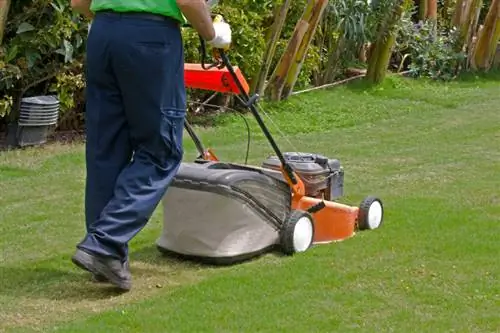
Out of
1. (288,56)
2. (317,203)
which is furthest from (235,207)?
(288,56)

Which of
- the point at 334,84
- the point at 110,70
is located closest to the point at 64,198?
the point at 110,70

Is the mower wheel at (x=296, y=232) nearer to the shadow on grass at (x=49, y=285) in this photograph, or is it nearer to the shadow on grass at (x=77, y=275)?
the shadow on grass at (x=77, y=275)

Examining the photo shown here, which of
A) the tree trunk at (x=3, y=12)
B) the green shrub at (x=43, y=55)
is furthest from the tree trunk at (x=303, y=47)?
the tree trunk at (x=3, y=12)

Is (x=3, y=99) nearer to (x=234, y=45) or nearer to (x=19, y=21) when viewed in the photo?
(x=19, y=21)

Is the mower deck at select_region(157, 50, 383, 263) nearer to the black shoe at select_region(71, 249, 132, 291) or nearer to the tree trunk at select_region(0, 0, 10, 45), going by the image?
the black shoe at select_region(71, 249, 132, 291)

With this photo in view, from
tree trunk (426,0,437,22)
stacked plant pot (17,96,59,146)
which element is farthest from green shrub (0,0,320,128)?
tree trunk (426,0,437,22)

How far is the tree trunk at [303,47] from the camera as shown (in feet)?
40.5

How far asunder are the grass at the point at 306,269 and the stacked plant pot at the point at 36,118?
0.17m

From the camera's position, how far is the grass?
455 centimetres

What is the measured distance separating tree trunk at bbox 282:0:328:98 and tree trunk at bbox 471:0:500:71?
435 cm

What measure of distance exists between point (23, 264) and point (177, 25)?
1.66 metres

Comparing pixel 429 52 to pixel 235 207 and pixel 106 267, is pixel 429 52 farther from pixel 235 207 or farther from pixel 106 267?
pixel 106 267

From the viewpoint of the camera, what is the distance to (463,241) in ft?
19.4

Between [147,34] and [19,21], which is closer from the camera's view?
[147,34]
